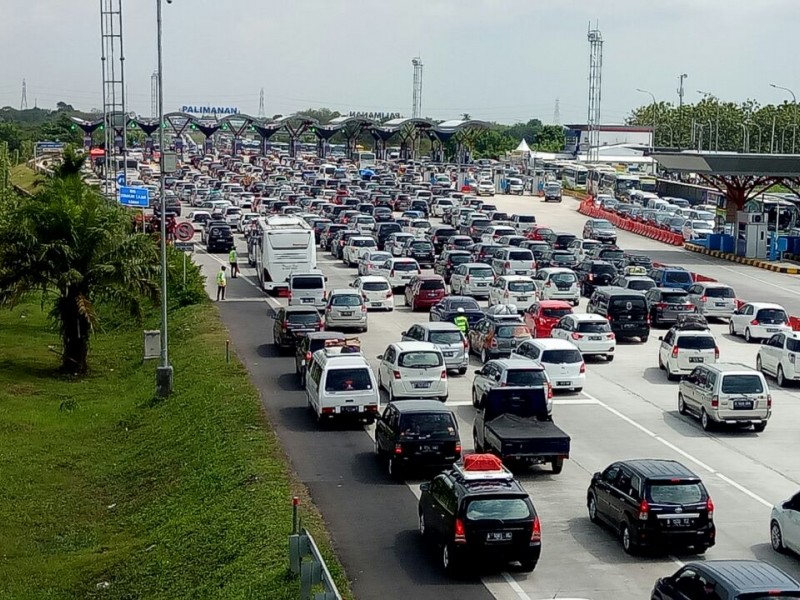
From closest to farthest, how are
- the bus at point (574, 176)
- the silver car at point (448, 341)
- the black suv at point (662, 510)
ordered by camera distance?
the black suv at point (662, 510), the silver car at point (448, 341), the bus at point (574, 176)

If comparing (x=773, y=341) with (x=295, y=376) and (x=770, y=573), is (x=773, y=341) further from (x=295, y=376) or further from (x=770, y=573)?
(x=770, y=573)

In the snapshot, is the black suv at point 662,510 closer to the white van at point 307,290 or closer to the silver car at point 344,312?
the silver car at point 344,312

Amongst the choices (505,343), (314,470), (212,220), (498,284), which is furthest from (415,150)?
(314,470)

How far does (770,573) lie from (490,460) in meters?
5.86

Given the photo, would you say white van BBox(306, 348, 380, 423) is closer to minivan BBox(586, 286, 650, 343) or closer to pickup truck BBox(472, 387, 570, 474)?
pickup truck BBox(472, 387, 570, 474)

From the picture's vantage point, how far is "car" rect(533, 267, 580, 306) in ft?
169

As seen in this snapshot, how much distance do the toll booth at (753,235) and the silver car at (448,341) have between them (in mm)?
36978

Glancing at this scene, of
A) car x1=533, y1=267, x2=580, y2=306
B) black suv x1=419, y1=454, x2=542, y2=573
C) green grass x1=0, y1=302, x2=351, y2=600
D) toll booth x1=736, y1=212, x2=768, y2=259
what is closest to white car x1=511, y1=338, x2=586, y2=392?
green grass x1=0, y1=302, x2=351, y2=600

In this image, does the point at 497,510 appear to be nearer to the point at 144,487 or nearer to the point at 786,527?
the point at 786,527

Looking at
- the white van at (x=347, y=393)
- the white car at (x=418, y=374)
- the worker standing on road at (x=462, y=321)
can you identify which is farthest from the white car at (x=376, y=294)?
the white van at (x=347, y=393)

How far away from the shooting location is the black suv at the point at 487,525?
753 inches

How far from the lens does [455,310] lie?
1736 inches

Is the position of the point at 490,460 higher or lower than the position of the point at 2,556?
higher

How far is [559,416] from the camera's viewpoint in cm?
3212
